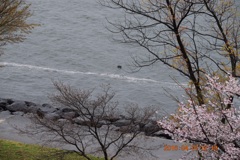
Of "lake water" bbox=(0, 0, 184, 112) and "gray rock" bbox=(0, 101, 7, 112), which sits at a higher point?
"lake water" bbox=(0, 0, 184, 112)

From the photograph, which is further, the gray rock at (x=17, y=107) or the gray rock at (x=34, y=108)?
the gray rock at (x=17, y=107)

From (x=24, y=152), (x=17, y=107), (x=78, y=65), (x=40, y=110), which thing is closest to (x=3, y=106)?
(x=17, y=107)

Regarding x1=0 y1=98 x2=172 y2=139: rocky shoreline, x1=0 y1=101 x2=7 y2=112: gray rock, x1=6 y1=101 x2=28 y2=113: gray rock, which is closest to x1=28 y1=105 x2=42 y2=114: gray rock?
x1=0 y1=98 x2=172 y2=139: rocky shoreline

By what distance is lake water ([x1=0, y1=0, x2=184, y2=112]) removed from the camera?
1005 inches

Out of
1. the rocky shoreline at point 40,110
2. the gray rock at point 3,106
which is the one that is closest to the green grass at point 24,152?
the rocky shoreline at point 40,110

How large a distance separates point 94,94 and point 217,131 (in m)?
15.8

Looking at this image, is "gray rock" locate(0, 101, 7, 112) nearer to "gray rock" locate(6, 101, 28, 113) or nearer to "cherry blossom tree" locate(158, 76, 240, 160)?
"gray rock" locate(6, 101, 28, 113)

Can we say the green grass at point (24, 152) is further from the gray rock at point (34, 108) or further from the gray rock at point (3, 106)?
the gray rock at point (3, 106)

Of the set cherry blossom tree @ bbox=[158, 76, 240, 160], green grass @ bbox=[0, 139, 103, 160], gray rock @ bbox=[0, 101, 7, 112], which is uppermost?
cherry blossom tree @ bbox=[158, 76, 240, 160]

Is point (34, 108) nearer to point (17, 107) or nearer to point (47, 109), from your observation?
point (47, 109)

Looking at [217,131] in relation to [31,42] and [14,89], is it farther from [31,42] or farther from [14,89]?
[31,42]

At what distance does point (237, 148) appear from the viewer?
920cm

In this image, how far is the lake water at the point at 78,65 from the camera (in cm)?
2553

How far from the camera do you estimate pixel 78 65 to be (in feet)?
96.0
